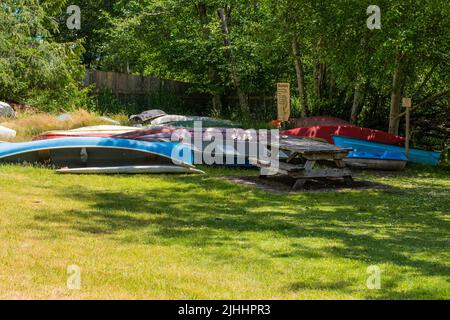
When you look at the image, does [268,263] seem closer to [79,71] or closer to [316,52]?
[316,52]

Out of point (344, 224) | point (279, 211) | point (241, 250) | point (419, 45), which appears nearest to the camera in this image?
point (241, 250)

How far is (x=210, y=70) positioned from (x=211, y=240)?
19080mm

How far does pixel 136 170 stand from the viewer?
12.9 meters

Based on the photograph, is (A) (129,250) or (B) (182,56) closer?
(A) (129,250)

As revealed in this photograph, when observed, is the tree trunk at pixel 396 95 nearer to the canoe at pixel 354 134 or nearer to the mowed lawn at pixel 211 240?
the canoe at pixel 354 134

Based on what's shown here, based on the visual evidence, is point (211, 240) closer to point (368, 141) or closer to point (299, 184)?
point (299, 184)

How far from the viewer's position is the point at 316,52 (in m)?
17.8

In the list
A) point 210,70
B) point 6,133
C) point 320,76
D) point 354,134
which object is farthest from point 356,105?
point 6,133

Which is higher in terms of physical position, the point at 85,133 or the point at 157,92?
the point at 157,92

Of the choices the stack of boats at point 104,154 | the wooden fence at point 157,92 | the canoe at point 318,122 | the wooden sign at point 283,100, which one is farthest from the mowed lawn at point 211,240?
the wooden fence at point 157,92

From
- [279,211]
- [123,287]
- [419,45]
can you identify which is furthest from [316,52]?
[123,287]

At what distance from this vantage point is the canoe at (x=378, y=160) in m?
15.4

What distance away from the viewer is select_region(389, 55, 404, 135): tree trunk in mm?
16481

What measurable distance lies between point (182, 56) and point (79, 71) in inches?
154
